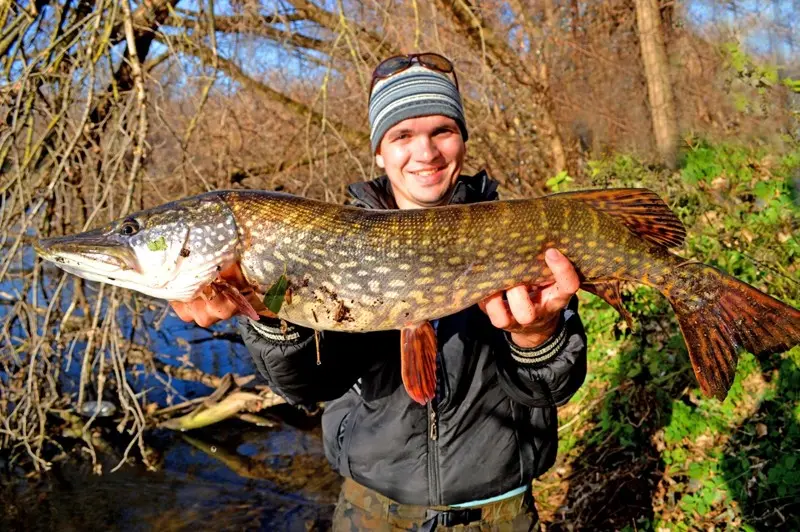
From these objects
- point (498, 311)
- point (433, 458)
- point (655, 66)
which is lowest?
point (433, 458)

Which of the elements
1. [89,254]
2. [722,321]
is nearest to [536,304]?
[722,321]

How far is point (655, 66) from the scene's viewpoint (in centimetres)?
654

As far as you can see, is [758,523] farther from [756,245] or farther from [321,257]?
[321,257]

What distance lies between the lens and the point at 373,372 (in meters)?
2.07

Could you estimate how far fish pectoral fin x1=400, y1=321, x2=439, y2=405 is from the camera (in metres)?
1.78

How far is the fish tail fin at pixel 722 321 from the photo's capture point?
1.73m

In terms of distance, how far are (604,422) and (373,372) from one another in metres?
2.23

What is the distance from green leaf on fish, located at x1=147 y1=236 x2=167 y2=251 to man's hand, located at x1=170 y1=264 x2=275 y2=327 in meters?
0.18

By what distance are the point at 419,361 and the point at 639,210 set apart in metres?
0.83

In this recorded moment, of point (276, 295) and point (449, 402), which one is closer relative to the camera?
point (276, 295)

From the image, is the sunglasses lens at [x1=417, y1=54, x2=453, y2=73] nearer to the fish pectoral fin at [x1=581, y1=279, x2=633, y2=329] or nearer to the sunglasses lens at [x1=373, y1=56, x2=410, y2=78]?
the sunglasses lens at [x1=373, y1=56, x2=410, y2=78]

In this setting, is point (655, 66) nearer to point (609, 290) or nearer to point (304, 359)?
point (609, 290)

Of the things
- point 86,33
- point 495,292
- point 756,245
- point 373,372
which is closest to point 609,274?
point 495,292

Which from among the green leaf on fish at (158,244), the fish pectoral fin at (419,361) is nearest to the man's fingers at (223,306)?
the green leaf on fish at (158,244)
